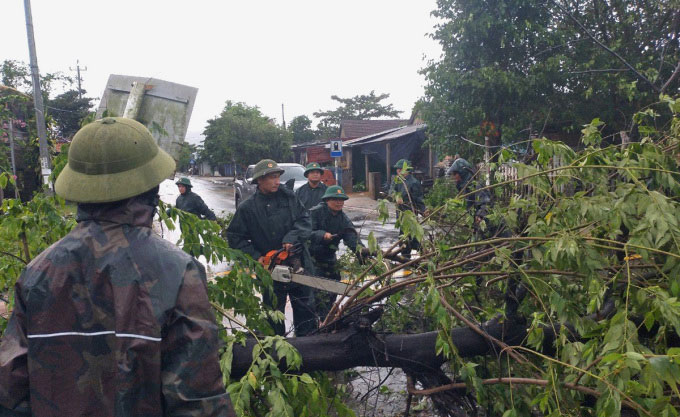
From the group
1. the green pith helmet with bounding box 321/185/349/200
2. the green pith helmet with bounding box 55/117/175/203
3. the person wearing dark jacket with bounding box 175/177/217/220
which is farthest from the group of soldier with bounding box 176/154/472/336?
the person wearing dark jacket with bounding box 175/177/217/220

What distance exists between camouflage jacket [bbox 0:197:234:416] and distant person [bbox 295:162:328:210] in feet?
18.0

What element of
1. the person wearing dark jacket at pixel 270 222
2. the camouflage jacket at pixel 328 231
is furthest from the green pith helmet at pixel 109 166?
the camouflage jacket at pixel 328 231

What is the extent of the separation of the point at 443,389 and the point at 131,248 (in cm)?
154

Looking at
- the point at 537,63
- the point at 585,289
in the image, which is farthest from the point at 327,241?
the point at 537,63

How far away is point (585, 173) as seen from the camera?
8.18 feet

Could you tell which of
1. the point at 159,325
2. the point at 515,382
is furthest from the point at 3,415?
the point at 515,382

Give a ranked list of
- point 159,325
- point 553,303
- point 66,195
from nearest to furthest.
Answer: point 159,325 < point 66,195 < point 553,303

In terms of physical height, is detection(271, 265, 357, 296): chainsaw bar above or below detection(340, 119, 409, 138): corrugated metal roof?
below

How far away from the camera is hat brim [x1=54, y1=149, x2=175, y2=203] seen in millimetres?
1529

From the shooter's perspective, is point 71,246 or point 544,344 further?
point 544,344

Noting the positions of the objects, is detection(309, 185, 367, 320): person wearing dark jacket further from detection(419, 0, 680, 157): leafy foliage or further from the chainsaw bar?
detection(419, 0, 680, 157): leafy foliage

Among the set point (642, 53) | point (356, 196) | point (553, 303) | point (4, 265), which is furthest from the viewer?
point (356, 196)

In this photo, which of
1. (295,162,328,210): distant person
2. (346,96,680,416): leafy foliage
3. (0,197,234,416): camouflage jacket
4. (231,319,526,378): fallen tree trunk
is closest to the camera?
(0,197,234,416): camouflage jacket

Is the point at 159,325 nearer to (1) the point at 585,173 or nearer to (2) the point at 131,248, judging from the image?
(2) the point at 131,248
